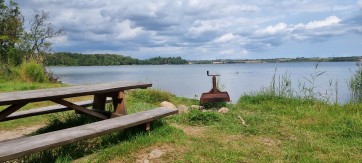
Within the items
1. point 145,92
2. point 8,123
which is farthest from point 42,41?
point 8,123

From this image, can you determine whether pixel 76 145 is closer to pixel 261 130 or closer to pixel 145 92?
pixel 261 130

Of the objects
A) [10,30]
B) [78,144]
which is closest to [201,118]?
[78,144]

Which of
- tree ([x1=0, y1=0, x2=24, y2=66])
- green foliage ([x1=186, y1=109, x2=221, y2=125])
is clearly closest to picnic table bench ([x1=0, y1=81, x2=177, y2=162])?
green foliage ([x1=186, y1=109, x2=221, y2=125])

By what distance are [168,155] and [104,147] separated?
90 cm

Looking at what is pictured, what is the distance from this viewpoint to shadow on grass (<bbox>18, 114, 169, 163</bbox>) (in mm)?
3938

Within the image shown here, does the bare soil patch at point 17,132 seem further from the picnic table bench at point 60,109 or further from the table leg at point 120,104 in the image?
the table leg at point 120,104

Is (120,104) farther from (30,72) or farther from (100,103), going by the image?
(30,72)

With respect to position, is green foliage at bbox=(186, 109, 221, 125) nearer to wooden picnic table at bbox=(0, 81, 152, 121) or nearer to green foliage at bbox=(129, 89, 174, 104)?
wooden picnic table at bbox=(0, 81, 152, 121)

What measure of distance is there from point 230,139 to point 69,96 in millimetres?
2300

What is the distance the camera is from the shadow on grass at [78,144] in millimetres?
3938

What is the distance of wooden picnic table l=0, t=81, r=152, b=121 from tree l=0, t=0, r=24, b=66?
20652mm

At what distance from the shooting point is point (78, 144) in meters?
4.48

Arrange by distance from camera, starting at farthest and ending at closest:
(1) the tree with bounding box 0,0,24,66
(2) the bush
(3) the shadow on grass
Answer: (1) the tree with bounding box 0,0,24,66, (2) the bush, (3) the shadow on grass

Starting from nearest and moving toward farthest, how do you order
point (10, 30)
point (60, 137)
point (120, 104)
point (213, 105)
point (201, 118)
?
point (60, 137) < point (120, 104) < point (201, 118) < point (213, 105) < point (10, 30)
